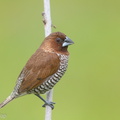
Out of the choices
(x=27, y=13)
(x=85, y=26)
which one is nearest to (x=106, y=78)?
(x=85, y=26)

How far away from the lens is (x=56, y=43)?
801 cm

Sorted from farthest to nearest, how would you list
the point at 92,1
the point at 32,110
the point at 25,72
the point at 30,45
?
the point at 92,1
the point at 30,45
the point at 32,110
the point at 25,72

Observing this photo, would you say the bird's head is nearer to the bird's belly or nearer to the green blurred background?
the bird's belly

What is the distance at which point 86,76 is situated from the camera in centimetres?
1127

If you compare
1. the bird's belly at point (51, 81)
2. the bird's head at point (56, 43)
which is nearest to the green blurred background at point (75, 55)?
the bird's belly at point (51, 81)

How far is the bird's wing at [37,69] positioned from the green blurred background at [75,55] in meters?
1.10

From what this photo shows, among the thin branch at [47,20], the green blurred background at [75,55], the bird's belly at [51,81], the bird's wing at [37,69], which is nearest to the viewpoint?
the thin branch at [47,20]

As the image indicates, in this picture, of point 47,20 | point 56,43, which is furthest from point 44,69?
point 47,20

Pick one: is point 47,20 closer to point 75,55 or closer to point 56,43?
point 56,43

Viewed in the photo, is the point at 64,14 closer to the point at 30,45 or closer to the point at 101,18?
the point at 101,18

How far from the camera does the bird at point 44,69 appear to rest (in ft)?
25.5

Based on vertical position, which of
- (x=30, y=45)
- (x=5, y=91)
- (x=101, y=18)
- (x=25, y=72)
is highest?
(x=101, y=18)

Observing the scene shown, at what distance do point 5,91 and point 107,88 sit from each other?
1.55 metres

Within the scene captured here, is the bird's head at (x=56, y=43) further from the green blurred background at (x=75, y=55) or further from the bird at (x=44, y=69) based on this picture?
the green blurred background at (x=75, y=55)
